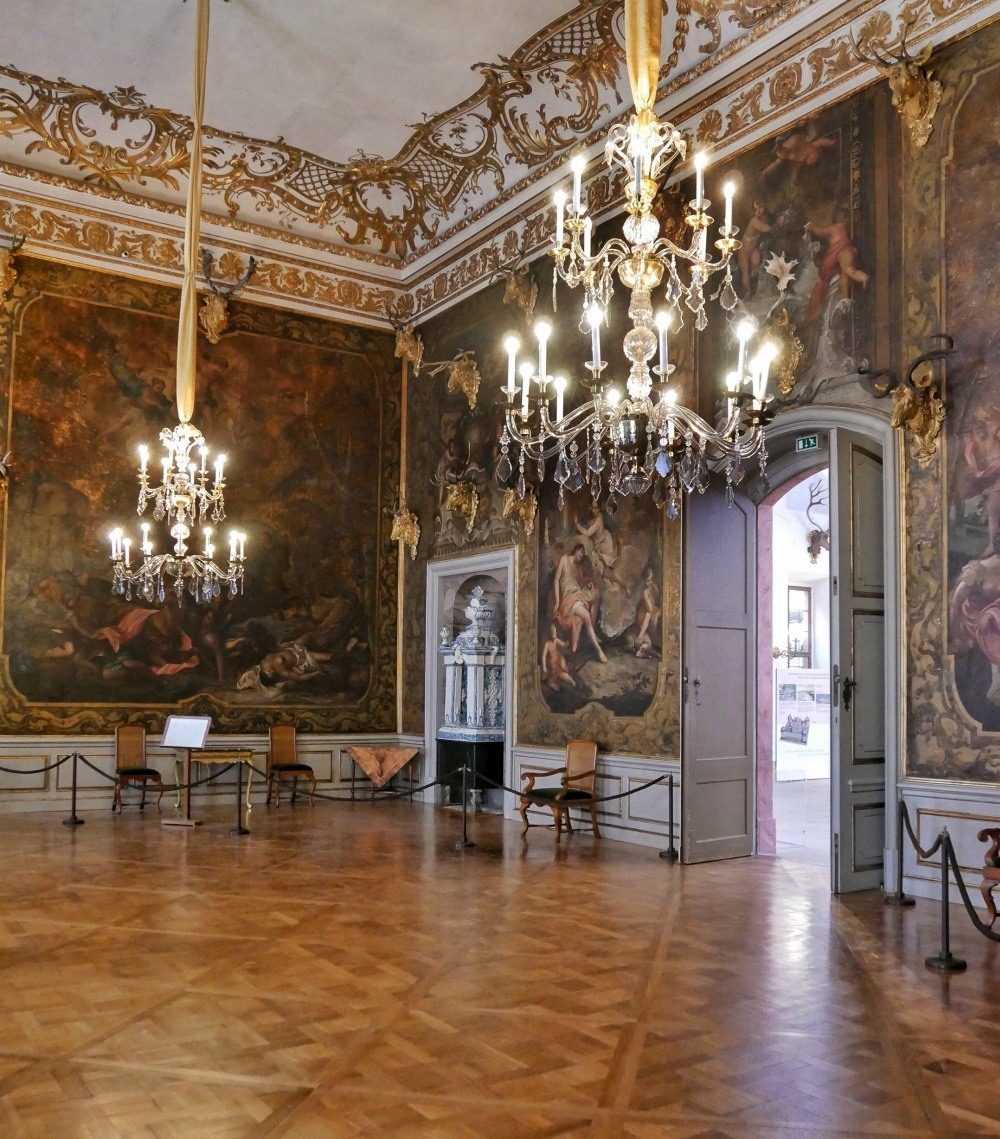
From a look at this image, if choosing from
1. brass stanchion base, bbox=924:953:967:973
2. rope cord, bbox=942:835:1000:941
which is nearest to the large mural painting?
rope cord, bbox=942:835:1000:941

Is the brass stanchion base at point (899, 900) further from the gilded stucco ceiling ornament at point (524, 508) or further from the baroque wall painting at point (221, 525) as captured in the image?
the baroque wall painting at point (221, 525)

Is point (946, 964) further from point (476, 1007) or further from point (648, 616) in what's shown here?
point (648, 616)

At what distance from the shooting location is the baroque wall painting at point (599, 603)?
10445mm

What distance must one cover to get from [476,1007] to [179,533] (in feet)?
21.9

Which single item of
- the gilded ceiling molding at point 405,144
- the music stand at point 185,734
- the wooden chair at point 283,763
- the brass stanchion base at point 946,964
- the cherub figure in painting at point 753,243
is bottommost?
the brass stanchion base at point 946,964

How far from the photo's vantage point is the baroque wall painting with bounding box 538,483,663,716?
34.3ft

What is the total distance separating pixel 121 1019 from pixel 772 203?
8.05 meters

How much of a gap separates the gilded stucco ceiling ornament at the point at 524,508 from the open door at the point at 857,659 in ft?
14.2

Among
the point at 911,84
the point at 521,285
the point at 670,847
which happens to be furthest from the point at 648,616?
the point at 911,84

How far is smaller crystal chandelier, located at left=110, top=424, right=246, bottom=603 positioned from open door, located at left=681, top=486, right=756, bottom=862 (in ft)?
15.3

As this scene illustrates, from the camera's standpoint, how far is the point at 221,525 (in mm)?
13727

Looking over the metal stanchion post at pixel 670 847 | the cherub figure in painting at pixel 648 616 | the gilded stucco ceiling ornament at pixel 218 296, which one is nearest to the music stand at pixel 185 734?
the gilded stucco ceiling ornament at pixel 218 296

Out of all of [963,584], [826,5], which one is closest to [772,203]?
[826,5]

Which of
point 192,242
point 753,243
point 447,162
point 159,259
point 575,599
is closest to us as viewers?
point 753,243
